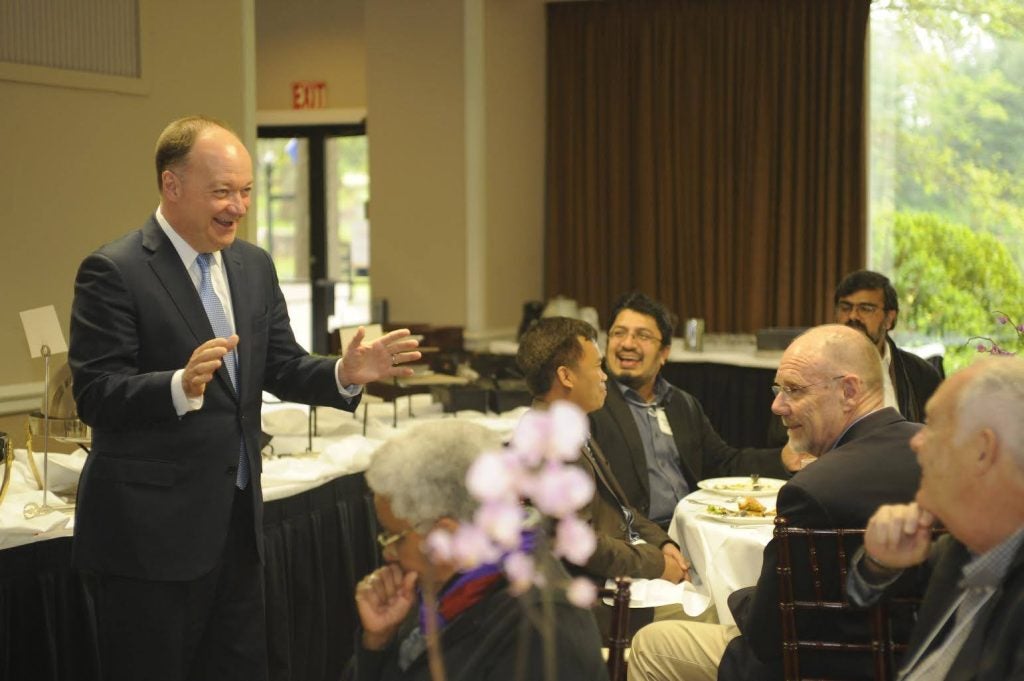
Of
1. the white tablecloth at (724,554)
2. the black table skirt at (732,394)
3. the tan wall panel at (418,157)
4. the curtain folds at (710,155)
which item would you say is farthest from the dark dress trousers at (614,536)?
the curtain folds at (710,155)

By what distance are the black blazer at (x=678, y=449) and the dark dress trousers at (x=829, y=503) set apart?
148 centimetres

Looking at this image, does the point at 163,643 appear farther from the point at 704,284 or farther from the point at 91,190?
the point at 704,284

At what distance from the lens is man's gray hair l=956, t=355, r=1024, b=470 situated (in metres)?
1.77

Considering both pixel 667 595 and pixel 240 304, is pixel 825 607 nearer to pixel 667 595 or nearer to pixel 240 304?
pixel 667 595

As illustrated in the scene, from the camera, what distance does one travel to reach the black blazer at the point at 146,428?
91.8 inches

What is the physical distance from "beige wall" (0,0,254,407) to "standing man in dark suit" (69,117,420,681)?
2.35 m

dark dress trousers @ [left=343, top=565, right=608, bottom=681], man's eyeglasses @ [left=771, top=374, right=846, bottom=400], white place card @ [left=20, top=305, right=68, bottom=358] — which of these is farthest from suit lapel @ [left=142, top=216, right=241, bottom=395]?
man's eyeglasses @ [left=771, top=374, right=846, bottom=400]

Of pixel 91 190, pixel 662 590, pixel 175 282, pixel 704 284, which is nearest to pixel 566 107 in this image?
pixel 704 284

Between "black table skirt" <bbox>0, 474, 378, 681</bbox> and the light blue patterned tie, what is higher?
the light blue patterned tie

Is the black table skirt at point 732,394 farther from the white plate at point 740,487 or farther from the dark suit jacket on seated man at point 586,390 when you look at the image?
the dark suit jacket on seated man at point 586,390

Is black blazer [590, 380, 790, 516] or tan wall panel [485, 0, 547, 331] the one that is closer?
black blazer [590, 380, 790, 516]

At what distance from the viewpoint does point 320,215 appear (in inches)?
386

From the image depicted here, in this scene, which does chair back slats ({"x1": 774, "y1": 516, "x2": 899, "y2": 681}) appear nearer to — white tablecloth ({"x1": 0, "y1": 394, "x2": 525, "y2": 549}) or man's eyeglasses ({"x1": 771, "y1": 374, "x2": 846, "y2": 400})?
man's eyeglasses ({"x1": 771, "y1": 374, "x2": 846, "y2": 400})

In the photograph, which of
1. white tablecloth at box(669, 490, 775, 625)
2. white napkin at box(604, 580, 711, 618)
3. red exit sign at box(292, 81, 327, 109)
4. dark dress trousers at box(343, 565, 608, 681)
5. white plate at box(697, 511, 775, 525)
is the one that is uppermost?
red exit sign at box(292, 81, 327, 109)
